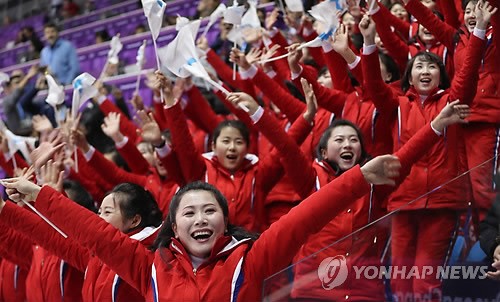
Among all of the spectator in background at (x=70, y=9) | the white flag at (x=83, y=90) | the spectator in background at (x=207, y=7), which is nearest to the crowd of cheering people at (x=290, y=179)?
the white flag at (x=83, y=90)

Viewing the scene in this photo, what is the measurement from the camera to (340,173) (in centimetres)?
326

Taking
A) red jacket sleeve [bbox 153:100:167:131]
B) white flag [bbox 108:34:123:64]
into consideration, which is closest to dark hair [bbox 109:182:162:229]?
red jacket sleeve [bbox 153:100:167:131]

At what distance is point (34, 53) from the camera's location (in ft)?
32.6

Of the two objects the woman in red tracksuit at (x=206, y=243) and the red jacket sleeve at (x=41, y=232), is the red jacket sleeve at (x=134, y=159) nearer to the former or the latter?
the red jacket sleeve at (x=41, y=232)

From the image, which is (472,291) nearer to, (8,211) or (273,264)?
(273,264)

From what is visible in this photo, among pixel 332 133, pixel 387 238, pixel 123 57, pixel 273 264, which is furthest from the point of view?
pixel 123 57

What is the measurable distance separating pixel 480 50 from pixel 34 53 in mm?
7755

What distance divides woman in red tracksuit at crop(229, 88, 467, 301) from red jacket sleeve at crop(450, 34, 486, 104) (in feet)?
1.57

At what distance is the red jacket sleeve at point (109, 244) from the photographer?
2428mm

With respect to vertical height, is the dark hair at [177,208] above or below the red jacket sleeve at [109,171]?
below

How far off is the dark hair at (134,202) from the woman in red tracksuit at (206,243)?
586mm

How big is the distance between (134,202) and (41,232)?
1.31 feet

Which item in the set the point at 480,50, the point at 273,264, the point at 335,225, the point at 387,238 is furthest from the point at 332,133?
the point at 387,238

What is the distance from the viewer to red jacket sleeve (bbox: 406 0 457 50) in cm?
402
